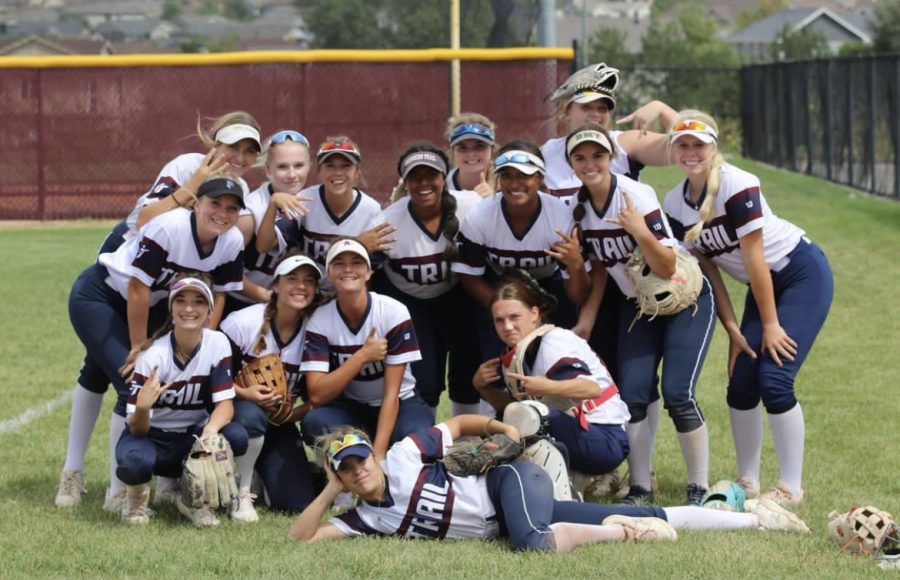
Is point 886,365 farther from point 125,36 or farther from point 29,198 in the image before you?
point 125,36

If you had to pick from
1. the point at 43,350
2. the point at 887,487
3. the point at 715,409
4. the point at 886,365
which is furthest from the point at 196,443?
the point at 886,365

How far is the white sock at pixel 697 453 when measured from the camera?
19.8 ft

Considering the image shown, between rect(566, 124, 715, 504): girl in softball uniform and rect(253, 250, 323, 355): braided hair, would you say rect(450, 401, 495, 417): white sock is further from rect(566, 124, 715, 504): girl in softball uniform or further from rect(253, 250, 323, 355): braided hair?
rect(253, 250, 323, 355): braided hair

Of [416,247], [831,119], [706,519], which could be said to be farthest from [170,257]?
[831,119]

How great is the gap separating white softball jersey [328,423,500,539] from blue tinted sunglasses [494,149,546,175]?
1.31 m

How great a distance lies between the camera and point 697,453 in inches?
238

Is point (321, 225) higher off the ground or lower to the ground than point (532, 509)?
higher

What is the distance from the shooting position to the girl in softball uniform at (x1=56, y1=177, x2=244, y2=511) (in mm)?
5914

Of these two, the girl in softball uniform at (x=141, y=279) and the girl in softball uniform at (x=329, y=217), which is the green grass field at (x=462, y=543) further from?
the girl in softball uniform at (x=329, y=217)

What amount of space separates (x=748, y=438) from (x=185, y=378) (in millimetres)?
2336

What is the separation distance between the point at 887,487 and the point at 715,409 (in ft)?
6.30

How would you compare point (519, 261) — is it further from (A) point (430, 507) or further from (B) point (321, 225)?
(A) point (430, 507)

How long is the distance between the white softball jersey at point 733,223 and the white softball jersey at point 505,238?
47cm

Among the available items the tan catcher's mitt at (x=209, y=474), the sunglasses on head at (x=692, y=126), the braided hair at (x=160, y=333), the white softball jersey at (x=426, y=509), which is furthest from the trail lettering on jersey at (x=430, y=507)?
the sunglasses on head at (x=692, y=126)
